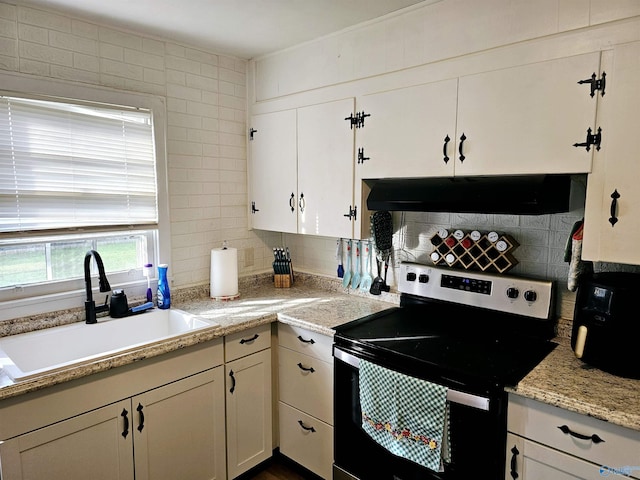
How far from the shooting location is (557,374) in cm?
161

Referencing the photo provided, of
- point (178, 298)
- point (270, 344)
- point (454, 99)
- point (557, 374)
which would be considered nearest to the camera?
point (557, 374)

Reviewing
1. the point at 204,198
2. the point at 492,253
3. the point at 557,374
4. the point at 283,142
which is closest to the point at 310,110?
the point at 283,142

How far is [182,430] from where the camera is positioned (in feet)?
6.89

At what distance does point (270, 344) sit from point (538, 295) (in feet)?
4.55

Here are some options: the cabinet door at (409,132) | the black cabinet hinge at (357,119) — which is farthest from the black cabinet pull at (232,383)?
the black cabinet hinge at (357,119)

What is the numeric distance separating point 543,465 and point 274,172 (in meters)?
2.07

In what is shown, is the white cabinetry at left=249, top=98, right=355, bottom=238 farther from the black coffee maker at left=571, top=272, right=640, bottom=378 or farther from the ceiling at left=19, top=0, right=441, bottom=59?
the black coffee maker at left=571, top=272, right=640, bottom=378

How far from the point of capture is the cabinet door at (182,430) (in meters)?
1.96

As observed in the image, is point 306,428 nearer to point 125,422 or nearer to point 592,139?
point 125,422

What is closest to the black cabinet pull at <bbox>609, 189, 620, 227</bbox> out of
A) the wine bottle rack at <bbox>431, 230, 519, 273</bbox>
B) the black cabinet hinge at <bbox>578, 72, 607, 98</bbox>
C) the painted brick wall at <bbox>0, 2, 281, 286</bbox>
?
the black cabinet hinge at <bbox>578, 72, 607, 98</bbox>

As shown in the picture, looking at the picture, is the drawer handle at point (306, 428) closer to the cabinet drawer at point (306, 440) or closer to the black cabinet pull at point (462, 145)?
the cabinet drawer at point (306, 440)

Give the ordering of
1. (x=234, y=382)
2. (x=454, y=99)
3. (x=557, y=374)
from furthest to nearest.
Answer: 1. (x=234, y=382)
2. (x=454, y=99)
3. (x=557, y=374)

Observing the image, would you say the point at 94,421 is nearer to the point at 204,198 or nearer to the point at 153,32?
the point at 204,198

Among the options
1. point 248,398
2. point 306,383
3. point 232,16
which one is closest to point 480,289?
point 306,383
